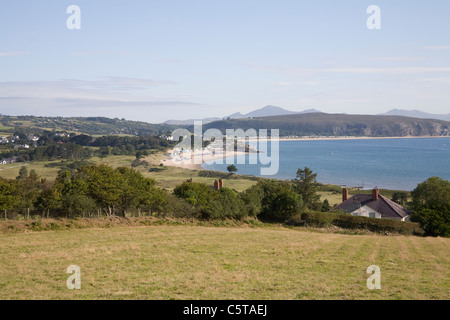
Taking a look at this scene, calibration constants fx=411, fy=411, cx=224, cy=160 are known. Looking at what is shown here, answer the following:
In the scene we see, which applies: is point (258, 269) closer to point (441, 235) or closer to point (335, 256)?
point (335, 256)

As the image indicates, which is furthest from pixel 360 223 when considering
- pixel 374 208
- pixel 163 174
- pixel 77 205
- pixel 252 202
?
pixel 163 174

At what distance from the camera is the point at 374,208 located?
49969mm

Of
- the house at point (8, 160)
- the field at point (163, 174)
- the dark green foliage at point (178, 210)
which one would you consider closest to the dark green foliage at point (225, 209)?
the dark green foliage at point (178, 210)

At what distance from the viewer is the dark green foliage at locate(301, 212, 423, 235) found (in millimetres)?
38875

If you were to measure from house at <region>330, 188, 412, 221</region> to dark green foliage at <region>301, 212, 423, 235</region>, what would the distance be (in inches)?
323

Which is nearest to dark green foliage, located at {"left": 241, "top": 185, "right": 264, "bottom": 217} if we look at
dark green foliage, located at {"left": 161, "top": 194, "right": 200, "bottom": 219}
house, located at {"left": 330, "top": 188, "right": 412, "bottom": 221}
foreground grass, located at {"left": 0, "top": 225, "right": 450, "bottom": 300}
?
dark green foliage, located at {"left": 161, "top": 194, "right": 200, "bottom": 219}

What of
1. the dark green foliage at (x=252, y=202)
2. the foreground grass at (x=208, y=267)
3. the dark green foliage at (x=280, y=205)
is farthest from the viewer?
the dark green foliage at (x=280, y=205)

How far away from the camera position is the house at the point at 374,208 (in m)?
48.0

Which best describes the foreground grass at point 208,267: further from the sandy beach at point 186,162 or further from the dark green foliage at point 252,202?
the sandy beach at point 186,162

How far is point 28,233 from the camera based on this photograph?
83.5 feet

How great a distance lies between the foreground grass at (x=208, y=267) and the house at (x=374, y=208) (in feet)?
71.8

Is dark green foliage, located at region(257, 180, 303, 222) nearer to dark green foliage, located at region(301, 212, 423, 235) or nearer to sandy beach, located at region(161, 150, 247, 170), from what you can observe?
dark green foliage, located at region(301, 212, 423, 235)
